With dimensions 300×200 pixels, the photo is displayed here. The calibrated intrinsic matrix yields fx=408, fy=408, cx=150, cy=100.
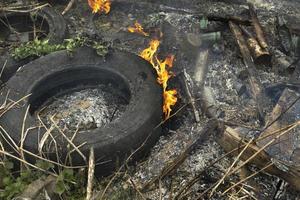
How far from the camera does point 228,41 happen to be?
646 centimetres

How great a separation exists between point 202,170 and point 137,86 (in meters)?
1.37

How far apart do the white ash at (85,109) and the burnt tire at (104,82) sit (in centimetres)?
16

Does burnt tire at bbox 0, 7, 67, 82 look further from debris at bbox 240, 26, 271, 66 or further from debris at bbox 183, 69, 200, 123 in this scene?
debris at bbox 240, 26, 271, 66

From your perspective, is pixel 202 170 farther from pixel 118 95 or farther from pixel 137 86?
pixel 118 95

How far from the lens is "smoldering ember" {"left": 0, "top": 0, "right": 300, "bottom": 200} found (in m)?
4.45

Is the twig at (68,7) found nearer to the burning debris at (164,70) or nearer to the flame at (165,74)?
the burning debris at (164,70)

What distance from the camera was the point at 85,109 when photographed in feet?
18.2

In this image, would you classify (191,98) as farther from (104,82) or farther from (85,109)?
(85,109)

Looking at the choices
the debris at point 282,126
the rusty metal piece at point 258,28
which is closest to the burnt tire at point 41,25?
the rusty metal piece at point 258,28

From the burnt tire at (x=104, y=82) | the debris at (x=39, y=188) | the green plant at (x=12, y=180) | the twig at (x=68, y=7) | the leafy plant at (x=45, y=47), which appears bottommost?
the green plant at (x=12, y=180)

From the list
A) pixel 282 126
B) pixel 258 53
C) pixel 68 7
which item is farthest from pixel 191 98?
pixel 68 7

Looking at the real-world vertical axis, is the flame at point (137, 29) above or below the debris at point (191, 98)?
above

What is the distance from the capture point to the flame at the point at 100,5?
746 centimetres

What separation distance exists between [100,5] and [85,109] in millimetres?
2743
